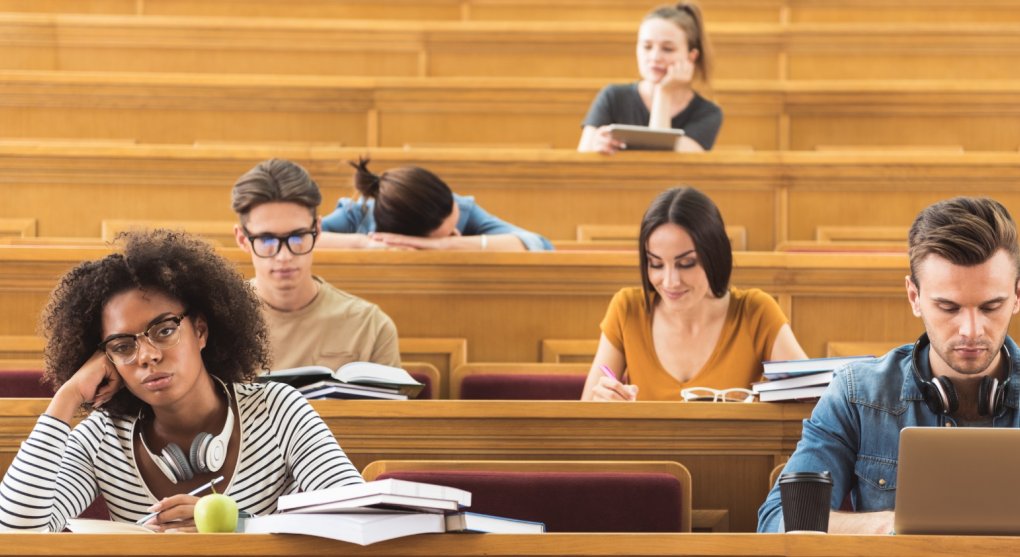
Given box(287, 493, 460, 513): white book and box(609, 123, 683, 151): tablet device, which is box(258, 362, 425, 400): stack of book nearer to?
box(287, 493, 460, 513): white book

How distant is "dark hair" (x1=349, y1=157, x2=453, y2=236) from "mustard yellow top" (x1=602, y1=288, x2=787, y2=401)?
352mm

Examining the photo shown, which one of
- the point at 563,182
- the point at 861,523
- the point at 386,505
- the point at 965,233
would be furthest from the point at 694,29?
the point at 386,505

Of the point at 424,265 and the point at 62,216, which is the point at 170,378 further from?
the point at 62,216

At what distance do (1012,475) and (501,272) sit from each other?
1028mm

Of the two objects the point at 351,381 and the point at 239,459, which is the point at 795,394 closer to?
the point at 351,381

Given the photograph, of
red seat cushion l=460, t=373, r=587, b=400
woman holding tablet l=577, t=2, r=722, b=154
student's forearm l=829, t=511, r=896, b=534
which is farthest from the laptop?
woman holding tablet l=577, t=2, r=722, b=154

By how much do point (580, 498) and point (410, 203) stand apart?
81 centimetres

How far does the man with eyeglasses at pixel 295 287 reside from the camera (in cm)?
164

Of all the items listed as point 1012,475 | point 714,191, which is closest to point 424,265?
point 714,191

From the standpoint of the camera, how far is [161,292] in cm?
115

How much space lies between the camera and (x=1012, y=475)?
857 millimetres

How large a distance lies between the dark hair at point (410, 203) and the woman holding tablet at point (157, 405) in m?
0.69

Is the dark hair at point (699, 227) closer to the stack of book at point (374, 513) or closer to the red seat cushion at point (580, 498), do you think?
the red seat cushion at point (580, 498)

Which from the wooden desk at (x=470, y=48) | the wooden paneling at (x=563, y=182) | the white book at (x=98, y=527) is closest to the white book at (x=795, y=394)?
the white book at (x=98, y=527)
